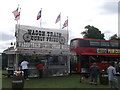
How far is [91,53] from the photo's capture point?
24.2 m

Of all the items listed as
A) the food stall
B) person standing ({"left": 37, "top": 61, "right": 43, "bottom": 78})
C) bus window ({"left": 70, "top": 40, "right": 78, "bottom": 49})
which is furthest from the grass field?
bus window ({"left": 70, "top": 40, "right": 78, "bottom": 49})

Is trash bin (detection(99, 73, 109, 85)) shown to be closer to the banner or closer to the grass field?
the grass field

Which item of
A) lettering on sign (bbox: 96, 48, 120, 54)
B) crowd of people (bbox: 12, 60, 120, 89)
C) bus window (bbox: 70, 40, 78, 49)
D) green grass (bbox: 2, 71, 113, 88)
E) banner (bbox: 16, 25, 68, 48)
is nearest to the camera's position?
crowd of people (bbox: 12, 60, 120, 89)

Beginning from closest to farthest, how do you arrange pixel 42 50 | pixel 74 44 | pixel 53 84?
pixel 53 84, pixel 42 50, pixel 74 44

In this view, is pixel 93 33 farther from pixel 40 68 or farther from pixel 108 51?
pixel 40 68

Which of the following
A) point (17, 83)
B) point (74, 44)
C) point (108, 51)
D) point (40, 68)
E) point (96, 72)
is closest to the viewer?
point (17, 83)

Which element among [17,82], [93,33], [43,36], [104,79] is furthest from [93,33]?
[17,82]

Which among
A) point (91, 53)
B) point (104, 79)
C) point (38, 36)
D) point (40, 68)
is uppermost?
point (38, 36)

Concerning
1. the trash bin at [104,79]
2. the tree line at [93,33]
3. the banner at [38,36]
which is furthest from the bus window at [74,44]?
the tree line at [93,33]

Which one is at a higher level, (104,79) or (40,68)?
(40,68)

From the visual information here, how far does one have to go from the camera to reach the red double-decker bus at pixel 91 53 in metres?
23.9

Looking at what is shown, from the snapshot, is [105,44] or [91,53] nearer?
[91,53]

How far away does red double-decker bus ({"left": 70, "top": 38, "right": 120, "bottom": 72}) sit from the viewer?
23.9 metres

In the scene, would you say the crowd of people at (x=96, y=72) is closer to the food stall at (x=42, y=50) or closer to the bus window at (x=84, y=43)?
the food stall at (x=42, y=50)
